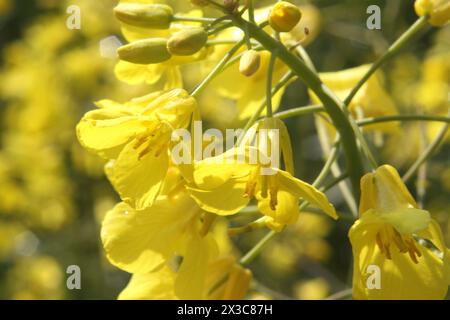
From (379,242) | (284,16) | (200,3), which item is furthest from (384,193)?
(200,3)

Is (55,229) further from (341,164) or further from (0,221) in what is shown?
(341,164)

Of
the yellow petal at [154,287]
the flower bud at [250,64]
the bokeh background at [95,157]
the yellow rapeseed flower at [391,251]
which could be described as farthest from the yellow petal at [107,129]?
the bokeh background at [95,157]

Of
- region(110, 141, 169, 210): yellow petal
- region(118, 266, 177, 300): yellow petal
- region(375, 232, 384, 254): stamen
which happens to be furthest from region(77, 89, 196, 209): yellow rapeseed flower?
region(375, 232, 384, 254): stamen

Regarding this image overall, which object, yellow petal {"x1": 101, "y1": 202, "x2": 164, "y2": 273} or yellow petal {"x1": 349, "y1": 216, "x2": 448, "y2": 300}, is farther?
yellow petal {"x1": 101, "y1": 202, "x2": 164, "y2": 273}

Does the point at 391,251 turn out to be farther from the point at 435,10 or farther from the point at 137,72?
the point at 137,72

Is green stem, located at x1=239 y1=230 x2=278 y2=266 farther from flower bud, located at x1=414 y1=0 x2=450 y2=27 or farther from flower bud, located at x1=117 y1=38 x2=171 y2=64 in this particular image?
flower bud, located at x1=414 y1=0 x2=450 y2=27
